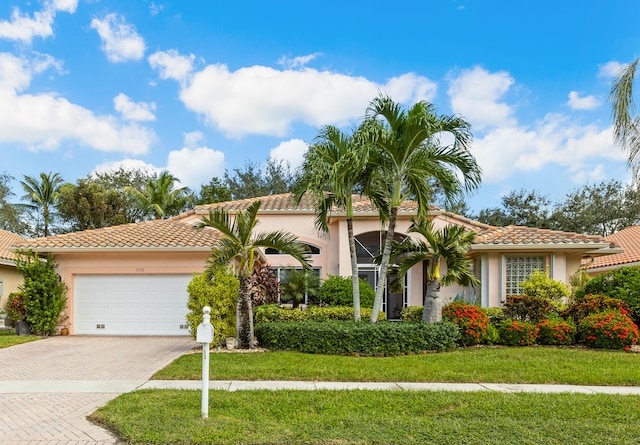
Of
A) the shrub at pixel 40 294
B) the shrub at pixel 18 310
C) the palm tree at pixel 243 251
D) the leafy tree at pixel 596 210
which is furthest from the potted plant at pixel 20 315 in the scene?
the leafy tree at pixel 596 210

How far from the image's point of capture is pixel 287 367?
8.88 meters

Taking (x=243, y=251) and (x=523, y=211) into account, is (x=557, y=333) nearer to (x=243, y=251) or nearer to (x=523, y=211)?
(x=243, y=251)

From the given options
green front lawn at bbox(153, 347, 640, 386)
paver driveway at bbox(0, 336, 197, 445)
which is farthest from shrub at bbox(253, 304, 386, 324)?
green front lawn at bbox(153, 347, 640, 386)

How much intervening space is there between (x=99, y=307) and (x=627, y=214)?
34629 mm

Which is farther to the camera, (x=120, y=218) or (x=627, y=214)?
(x=627, y=214)

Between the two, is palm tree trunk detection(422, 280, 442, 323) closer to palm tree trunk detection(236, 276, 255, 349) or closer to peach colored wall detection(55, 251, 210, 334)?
palm tree trunk detection(236, 276, 255, 349)

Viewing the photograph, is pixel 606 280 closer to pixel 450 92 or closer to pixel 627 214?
pixel 450 92

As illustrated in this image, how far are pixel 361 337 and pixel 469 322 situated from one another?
3.15 m

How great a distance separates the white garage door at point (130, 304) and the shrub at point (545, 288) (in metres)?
11.1

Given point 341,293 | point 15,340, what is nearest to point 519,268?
point 341,293

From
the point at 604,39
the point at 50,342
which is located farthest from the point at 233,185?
the point at 604,39

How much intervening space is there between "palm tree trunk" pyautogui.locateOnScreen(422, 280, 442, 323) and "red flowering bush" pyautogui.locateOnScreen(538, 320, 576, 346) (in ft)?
9.33

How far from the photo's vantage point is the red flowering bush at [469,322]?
11.8 meters

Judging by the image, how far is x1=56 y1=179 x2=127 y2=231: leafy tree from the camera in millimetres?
29000
